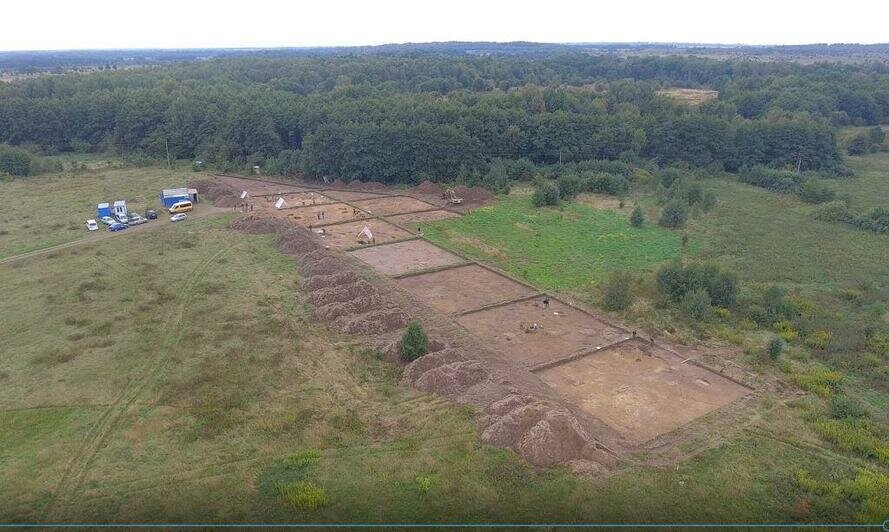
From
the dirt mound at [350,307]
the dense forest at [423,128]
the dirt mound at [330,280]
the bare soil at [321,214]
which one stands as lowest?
the dirt mound at [350,307]

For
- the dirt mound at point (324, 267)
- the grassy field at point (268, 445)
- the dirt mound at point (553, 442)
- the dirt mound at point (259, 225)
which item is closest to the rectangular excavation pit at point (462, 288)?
the dirt mound at point (324, 267)

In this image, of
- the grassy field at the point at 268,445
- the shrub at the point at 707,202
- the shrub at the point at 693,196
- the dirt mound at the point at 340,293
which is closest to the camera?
the grassy field at the point at 268,445

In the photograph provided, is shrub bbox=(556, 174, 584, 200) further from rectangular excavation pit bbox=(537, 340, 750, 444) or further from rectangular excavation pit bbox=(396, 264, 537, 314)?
rectangular excavation pit bbox=(537, 340, 750, 444)

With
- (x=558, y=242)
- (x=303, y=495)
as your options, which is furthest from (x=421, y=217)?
(x=303, y=495)

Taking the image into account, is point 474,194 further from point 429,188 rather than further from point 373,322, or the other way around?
point 373,322

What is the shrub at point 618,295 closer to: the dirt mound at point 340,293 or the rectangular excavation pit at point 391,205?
the dirt mound at point 340,293

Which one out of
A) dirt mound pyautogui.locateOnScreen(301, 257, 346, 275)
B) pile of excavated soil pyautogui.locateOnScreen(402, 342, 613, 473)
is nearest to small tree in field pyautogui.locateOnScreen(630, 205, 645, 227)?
dirt mound pyautogui.locateOnScreen(301, 257, 346, 275)

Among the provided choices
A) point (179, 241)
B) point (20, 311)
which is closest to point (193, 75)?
point (179, 241)
